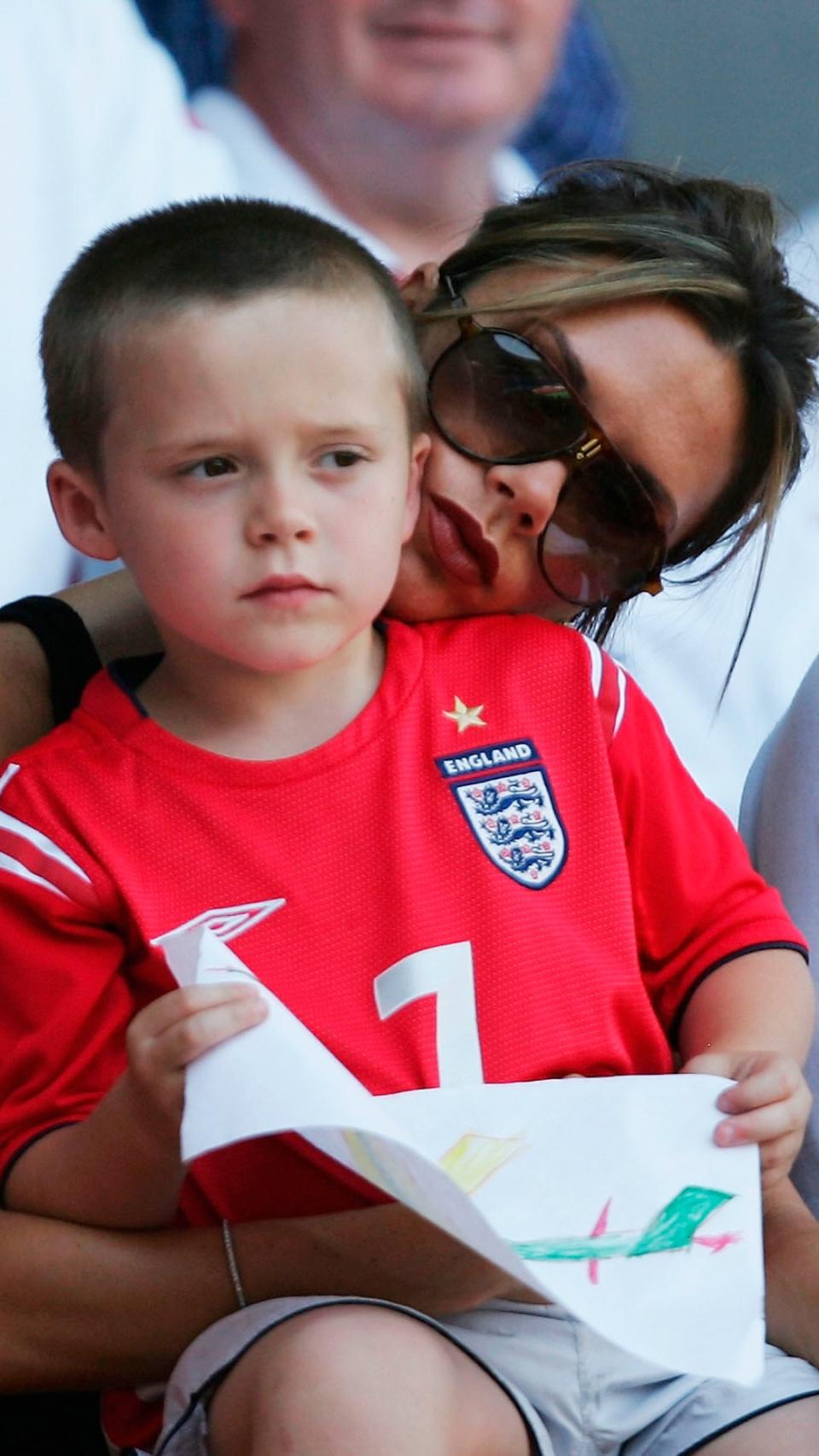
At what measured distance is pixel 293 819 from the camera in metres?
1.35

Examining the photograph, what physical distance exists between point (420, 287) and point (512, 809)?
1.83 feet

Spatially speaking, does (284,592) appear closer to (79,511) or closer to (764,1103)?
(79,511)

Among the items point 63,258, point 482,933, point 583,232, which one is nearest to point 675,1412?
point 482,933

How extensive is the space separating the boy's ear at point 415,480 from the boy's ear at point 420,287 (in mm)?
201

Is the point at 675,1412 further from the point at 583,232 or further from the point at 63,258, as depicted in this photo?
the point at 63,258

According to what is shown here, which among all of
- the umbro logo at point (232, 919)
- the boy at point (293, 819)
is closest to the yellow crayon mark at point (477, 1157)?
the boy at point (293, 819)

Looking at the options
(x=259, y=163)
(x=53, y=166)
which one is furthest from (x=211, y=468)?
(x=259, y=163)

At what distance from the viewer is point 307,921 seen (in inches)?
51.5

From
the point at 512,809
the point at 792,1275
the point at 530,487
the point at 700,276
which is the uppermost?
the point at 700,276

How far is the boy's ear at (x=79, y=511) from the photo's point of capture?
53.1 inches

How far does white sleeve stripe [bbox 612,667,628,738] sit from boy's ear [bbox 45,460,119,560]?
1.52ft

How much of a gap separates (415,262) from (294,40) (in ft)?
1.12

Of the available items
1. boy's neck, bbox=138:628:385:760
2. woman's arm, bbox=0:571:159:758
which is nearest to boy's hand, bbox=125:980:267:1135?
boy's neck, bbox=138:628:385:760

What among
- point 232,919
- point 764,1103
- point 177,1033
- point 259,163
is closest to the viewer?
point 177,1033
